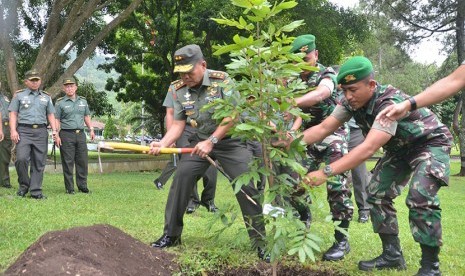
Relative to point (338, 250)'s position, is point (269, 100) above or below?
above

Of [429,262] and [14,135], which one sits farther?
[14,135]

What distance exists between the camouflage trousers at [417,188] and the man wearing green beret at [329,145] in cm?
38

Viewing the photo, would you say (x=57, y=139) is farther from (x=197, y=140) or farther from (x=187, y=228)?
(x=197, y=140)

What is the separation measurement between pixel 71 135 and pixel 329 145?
18.8 feet

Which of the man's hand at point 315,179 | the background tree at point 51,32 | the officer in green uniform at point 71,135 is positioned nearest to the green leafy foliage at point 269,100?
the man's hand at point 315,179

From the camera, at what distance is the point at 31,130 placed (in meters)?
8.45

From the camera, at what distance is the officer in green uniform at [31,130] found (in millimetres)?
8305

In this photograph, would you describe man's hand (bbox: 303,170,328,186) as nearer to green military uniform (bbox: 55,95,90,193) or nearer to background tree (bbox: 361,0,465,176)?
green military uniform (bbox: 55,95,90,193)

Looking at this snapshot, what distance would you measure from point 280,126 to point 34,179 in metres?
5.89

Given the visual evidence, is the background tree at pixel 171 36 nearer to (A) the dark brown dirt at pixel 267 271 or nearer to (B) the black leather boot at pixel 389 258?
(B) the black leather boot at pixel 389 258

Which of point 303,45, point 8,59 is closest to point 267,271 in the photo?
point 303,45

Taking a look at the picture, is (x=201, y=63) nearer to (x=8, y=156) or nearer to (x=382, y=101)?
(x=382, y=101)

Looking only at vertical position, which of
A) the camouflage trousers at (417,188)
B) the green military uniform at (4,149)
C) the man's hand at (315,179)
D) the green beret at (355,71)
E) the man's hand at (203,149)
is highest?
the green beret at (355,71)

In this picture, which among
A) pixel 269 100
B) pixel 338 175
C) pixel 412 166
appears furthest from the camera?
pixel 338 175
